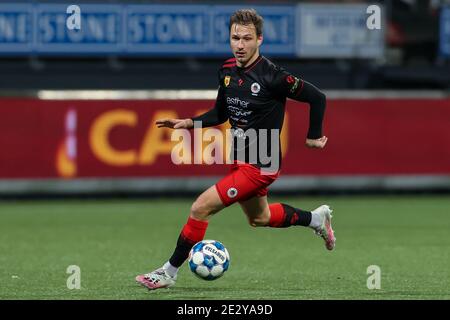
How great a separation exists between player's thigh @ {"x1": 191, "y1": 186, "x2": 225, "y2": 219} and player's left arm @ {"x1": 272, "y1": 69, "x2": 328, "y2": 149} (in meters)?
0.86

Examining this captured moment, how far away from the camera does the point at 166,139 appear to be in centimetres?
1962

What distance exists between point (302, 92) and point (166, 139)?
9.92m

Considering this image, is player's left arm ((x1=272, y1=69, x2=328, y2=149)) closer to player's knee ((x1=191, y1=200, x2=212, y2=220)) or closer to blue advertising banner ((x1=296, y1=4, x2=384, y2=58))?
Answer: player's knee ((x1=191, y1=200, x2=212, y2=220))

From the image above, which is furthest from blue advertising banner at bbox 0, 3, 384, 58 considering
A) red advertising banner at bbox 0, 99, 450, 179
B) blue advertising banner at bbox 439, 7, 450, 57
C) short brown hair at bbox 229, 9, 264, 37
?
short brown hair at bbox 229, 9, 264, 37

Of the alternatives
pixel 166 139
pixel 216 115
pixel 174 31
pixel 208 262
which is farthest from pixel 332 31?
pixel 208 262

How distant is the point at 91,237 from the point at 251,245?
206 cm

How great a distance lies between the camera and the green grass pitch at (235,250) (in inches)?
387

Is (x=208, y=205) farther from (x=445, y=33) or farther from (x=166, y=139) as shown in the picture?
(x=445, y=33)

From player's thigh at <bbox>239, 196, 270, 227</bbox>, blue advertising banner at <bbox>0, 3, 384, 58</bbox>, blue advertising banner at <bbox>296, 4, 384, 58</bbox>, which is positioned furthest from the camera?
blue advertising banner at <bbox>296, 4, 384, 58</bbox>

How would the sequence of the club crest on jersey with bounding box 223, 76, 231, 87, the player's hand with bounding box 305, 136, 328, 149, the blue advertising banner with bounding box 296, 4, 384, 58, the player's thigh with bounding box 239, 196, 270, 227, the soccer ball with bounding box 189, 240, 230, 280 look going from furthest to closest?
the blue advertising banner with bounding box 296, 4, 384, 58
the player's thigh with bounding box 239, 196, 270, 227
the club crest on jersey with bounding box 223, 76, 231, 87
the player's hand with bounding box 305, 136, 328, 149
the soccer ball with bounding box 189, 240, 230, 280

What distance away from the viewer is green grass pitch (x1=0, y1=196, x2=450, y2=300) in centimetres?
982

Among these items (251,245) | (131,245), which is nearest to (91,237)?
(131,245)

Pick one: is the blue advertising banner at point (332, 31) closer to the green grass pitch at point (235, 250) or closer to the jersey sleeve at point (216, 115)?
the green grass pitch at point (235, 250)

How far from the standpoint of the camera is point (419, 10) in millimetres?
21984
